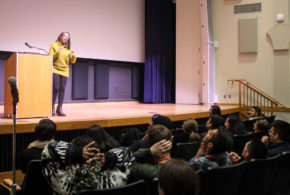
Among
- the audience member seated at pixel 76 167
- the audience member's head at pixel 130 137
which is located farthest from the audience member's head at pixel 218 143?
the audience member's head at pixel 130 137

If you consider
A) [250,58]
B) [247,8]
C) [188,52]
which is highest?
[247,8]

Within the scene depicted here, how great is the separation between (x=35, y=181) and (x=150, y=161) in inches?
29.8

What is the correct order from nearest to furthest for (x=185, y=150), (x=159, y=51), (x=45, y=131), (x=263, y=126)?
1. (x=45, y=131)
2. (x=185, y=150)
3. (x=263, y=126)
4. (x=159, y=51)

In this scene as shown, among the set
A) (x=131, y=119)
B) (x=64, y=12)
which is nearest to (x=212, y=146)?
(x=131, y=119)

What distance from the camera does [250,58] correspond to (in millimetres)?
9641

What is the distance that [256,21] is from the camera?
31.0 feet

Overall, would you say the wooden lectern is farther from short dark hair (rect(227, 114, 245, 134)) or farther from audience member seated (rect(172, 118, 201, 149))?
short dark hair (rect(227, 114, 245, 134))

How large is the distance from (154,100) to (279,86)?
367cm

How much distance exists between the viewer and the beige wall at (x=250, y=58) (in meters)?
9.12

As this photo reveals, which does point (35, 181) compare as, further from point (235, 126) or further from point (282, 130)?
point (235, 126)

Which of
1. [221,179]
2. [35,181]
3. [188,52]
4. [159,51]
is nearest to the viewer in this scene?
[221,179]

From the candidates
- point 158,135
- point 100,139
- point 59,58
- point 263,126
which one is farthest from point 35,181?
point 59,58

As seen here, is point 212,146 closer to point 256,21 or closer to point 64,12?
point 64,12

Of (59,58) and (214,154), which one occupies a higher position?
(59,58)
